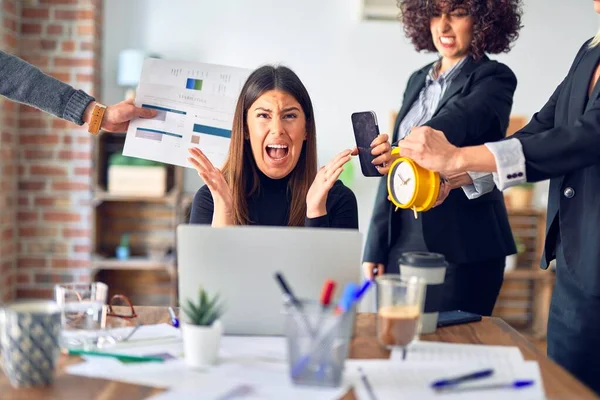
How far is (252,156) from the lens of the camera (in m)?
1.95

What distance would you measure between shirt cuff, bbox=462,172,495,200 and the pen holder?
91 centimetres

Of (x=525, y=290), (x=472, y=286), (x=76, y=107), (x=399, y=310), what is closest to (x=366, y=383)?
(x=399, y=310)

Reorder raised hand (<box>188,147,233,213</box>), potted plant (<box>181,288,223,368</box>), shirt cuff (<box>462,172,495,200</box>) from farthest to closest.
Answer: shirt cuff (<box>462,172,495,200</box>)
raised hand (<box>188,147,233,213</box>)
potted plant (<box>181,288,223,368</box>)

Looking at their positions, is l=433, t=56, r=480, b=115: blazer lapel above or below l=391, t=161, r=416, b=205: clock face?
above

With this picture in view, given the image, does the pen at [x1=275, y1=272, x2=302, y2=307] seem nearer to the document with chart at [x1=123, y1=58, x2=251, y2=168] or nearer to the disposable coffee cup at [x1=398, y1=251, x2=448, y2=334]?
the disposable coffee cup at [x1=398, y1=251, x2=448, y2=334]

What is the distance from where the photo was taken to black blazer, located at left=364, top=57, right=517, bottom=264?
6.43 feet

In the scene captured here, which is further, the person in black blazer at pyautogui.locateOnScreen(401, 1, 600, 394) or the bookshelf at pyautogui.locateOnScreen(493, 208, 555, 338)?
the bookshelf at pyautogui.locateOnScreen(493, 208, 555, 338)

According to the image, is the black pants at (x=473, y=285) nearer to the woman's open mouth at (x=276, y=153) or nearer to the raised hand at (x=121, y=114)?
the woman's open mouth at (x=276, y=153)

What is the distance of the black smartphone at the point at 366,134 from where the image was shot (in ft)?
5.78

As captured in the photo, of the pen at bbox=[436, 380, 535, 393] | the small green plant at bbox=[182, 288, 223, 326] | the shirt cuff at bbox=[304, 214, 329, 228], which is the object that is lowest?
the pen at bbox=[436, 380, 535, 393]

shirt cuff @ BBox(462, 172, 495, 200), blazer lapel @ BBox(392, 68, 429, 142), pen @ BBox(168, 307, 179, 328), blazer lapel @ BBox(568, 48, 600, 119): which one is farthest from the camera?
blazer lapel @ BBox(392, 68, 429, 142)

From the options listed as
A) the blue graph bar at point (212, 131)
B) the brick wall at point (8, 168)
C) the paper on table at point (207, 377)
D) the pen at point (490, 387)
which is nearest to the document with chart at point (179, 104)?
the blue graph bar at point (212, 131)

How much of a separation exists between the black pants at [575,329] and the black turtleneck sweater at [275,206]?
1.79ft

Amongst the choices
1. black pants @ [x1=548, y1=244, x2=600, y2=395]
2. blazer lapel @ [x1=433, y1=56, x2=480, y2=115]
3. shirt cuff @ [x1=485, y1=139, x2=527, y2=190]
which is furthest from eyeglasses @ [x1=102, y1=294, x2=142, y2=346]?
blazer lapel @ [x1=433, y1=56, x2=480, y2=115]
